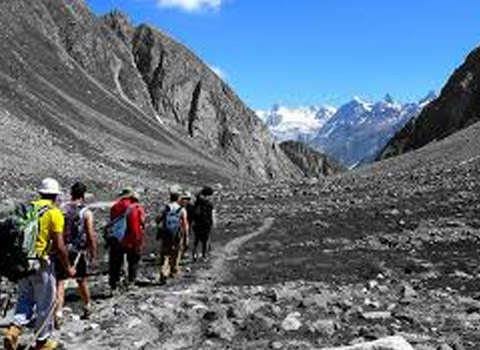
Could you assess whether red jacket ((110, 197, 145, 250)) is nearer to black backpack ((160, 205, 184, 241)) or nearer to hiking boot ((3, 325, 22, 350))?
black backpack ((160, 205, 184, 241))

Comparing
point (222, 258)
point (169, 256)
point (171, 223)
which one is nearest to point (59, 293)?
point (171, 223)

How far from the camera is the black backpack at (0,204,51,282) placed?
39.0ft

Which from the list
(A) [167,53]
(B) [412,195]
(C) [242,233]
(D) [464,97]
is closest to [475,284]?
(C) [242,233]

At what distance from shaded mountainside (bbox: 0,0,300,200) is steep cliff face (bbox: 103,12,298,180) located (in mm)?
241

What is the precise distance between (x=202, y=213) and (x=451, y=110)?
121m

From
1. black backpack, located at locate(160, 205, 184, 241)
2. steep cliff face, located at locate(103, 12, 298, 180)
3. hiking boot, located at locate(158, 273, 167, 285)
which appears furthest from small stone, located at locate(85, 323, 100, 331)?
steep cliff face, located at locate(103, 12, 298, 180)

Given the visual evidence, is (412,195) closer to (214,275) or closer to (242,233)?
(242,233)

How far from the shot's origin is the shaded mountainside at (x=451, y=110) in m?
136

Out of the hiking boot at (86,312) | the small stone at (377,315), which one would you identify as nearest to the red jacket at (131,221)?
the hiking boot at (86,312)

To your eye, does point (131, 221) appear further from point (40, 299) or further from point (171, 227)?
point (40, 299)

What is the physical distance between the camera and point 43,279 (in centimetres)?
1255

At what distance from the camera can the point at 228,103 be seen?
7603 inches

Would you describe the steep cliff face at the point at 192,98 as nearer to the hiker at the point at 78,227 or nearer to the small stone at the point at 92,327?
the hiker at the point at 78,227

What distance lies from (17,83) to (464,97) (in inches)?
2588
